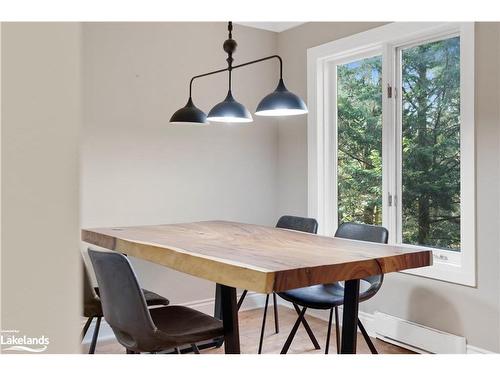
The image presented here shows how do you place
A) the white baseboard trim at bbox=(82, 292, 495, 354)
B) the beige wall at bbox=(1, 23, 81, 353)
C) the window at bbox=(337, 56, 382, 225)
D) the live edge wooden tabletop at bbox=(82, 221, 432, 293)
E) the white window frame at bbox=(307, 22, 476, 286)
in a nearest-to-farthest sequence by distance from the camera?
the beige wall at bbox=(1, 23, 81, 353)
the live edge wooden tabletop at bbox=(82, 221, 432, 293)
the white window frame at bbox=(307, 22, 476, 286)
the white baseboard trim at bbox=(82, 292, 495, 354)
the window at bbox=(337, 56, 382, 225)

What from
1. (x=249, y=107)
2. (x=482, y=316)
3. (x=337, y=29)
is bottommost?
(x=482, y=316)

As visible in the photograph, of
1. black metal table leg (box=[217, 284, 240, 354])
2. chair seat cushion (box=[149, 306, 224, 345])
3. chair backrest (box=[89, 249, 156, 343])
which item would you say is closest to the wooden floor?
chair seat cushion (box=[149, 306, 224, 345])

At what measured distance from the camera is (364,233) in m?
2.78

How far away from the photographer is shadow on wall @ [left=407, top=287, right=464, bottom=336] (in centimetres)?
282

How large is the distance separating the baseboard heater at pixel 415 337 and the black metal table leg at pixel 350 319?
114 centimetres

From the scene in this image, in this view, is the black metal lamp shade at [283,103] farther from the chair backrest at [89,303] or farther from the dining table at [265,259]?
the chair backrest at [89,303]

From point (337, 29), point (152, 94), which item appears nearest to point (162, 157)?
point (152, 94)

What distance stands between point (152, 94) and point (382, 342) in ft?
7.95

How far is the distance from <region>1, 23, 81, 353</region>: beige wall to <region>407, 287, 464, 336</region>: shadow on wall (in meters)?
2.73

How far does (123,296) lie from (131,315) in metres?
0.08
